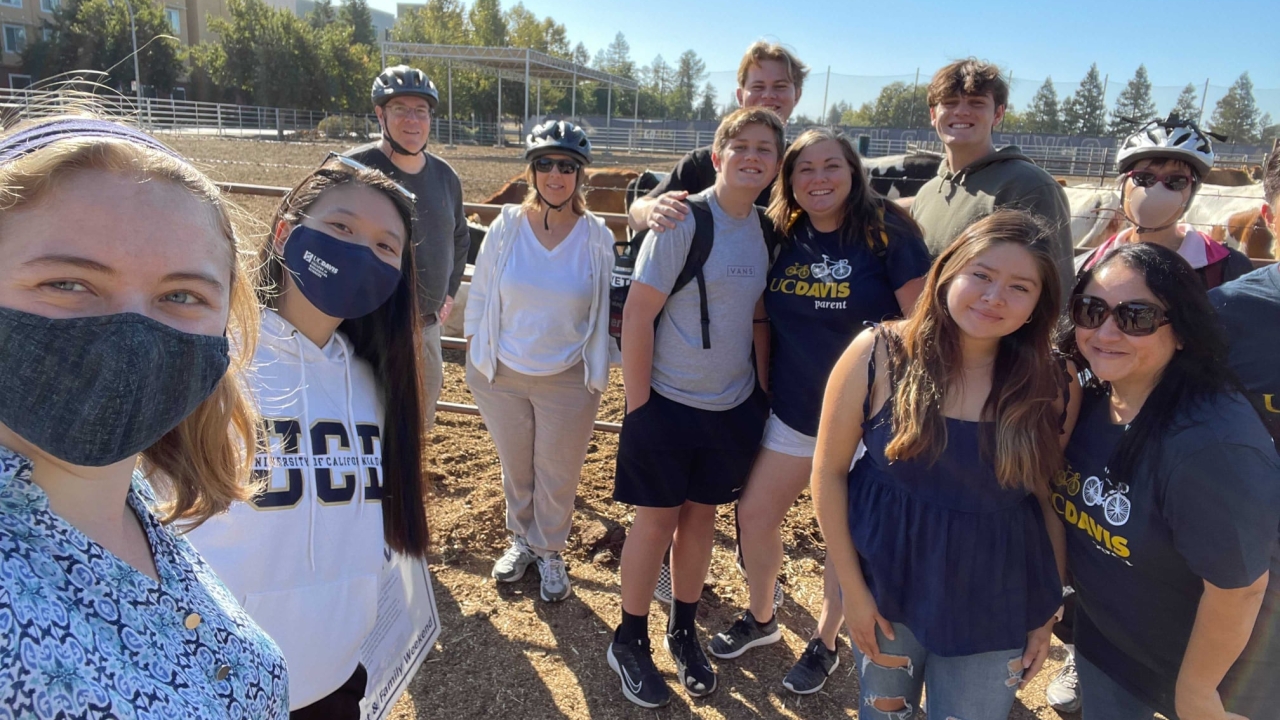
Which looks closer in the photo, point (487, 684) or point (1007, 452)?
point (1007, 452)

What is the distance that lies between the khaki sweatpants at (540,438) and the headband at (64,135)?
220 centimetres

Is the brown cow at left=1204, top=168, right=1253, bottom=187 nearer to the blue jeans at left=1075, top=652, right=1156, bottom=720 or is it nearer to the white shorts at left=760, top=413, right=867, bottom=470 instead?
the white shorts at left=760, top=413, right=867, bottom=470

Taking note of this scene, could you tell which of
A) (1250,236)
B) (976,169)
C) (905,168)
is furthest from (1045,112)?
(976,169)

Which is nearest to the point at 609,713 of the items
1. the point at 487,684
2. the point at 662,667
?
the point at 662,667

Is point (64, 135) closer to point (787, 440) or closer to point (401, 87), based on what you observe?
point (787, 440)

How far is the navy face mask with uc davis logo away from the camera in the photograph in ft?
5.30

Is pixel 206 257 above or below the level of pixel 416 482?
above

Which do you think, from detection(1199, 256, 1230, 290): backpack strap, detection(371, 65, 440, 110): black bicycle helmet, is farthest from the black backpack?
detection(371, 65, 440, 110): black bicycle helmet

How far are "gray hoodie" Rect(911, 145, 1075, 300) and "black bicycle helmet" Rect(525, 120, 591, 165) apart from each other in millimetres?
1494

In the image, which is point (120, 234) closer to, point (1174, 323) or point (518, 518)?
point (1174, 323)

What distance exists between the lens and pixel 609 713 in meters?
2.60

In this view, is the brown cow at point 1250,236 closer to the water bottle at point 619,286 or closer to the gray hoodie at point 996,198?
the gray hoodie at point 996,198

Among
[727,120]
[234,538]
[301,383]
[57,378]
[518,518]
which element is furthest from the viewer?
[518,518]

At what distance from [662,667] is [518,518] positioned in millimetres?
965
